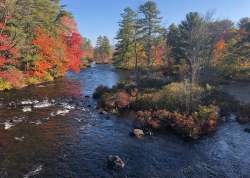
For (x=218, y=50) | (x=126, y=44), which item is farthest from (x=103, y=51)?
(x=218, y=50)

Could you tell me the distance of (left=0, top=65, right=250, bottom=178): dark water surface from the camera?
17.5m

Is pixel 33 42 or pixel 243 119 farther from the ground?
pixel 33 42

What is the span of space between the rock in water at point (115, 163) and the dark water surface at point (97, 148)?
44cm

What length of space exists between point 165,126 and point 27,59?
2837 cm

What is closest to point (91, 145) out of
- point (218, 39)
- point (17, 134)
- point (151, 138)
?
point (151, 138)

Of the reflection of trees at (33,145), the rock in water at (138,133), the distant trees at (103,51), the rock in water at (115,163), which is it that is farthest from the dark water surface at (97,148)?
the distant trees at (103,51)

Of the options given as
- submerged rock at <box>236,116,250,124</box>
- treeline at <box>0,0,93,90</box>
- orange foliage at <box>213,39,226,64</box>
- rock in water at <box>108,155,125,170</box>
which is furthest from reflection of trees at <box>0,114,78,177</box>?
orange foliage at <box>213,39,226,64</box>

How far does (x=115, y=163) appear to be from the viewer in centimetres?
1791

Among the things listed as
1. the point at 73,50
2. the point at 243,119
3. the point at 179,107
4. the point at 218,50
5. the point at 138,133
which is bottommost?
the point at 138,133

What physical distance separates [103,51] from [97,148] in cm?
11897

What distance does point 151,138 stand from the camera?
2339cm

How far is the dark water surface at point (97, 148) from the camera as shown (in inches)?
688

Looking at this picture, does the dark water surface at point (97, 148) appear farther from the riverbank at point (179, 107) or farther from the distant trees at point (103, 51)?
the distant trees at point (103, 51)

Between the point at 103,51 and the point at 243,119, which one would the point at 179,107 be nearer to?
the point at 243,119
